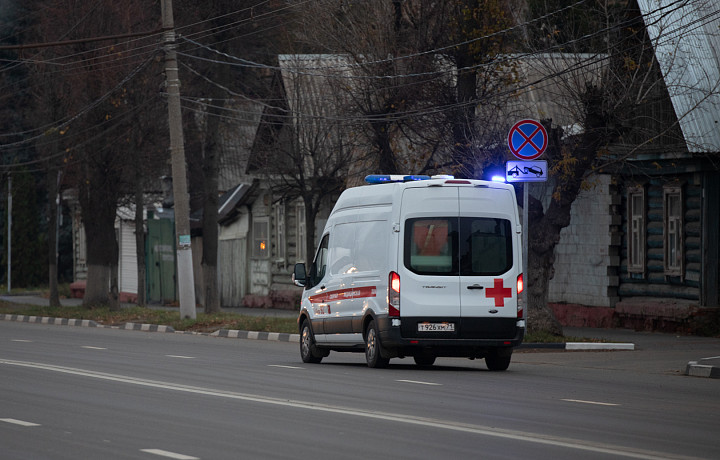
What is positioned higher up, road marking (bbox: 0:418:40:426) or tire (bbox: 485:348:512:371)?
road marking (bbox: 0:418:40:426)

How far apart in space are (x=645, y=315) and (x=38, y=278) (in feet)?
145

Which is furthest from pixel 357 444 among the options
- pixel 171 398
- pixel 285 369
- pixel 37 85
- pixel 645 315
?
pixel 37 85

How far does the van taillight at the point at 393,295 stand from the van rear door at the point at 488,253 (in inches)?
34.7

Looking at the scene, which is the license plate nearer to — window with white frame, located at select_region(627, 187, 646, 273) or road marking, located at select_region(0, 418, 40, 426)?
road marking, located at select_region(0, 418, 40, 426)

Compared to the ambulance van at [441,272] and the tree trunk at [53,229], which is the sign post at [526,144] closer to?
the ambulance van at [441,272]

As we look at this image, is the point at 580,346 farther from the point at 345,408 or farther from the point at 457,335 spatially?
the point at 345,408

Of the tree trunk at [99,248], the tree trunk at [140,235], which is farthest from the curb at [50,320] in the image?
the tree trunk at [140,235]

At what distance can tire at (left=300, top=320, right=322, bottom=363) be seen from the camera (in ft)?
65.1

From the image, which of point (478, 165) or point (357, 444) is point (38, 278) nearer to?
point (478, 165)

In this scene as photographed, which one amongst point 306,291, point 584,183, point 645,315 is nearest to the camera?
point 306,291

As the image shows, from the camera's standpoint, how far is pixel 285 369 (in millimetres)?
17531

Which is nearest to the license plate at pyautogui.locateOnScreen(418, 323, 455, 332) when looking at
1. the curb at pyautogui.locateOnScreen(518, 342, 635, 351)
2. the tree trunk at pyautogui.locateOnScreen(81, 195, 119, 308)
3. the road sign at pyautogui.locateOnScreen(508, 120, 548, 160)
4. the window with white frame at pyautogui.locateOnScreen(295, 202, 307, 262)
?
the road sign at pyautogui.locateOnScreen(508, 120, 548, 160)

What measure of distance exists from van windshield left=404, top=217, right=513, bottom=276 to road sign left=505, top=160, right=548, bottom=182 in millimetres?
2797

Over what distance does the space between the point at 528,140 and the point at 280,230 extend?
23155mm
